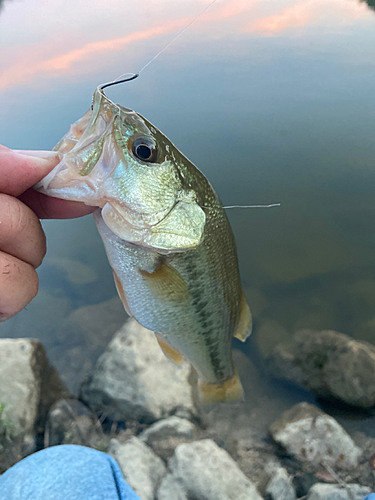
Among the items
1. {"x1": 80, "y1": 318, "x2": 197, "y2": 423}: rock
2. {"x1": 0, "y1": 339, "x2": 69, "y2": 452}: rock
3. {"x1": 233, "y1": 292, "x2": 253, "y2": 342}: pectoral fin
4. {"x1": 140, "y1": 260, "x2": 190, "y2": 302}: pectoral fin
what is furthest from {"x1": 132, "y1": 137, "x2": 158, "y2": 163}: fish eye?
{"x1": 0, "y1": 339, "x2": 69, "y2": 452}: rock

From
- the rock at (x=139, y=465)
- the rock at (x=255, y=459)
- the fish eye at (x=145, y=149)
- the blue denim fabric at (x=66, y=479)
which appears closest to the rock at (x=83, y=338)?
the rock at (x=139, y=465)

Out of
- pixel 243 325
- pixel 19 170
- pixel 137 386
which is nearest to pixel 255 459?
pixel 137 386

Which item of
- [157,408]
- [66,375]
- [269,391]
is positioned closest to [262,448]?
[269,391]

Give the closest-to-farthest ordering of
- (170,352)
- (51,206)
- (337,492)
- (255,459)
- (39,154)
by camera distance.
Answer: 1. (39,154)
2. (51,206)
3. (170,352)
4. (337,492)
5. (255,459)

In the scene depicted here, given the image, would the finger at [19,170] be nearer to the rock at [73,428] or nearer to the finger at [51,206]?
the finger at [51,206]

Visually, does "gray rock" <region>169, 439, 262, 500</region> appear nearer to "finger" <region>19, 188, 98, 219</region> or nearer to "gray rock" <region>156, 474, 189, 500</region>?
"gray rock" <region>156, 474, 189, 500</region>

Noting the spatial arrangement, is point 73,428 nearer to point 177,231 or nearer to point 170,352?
point 170,352
